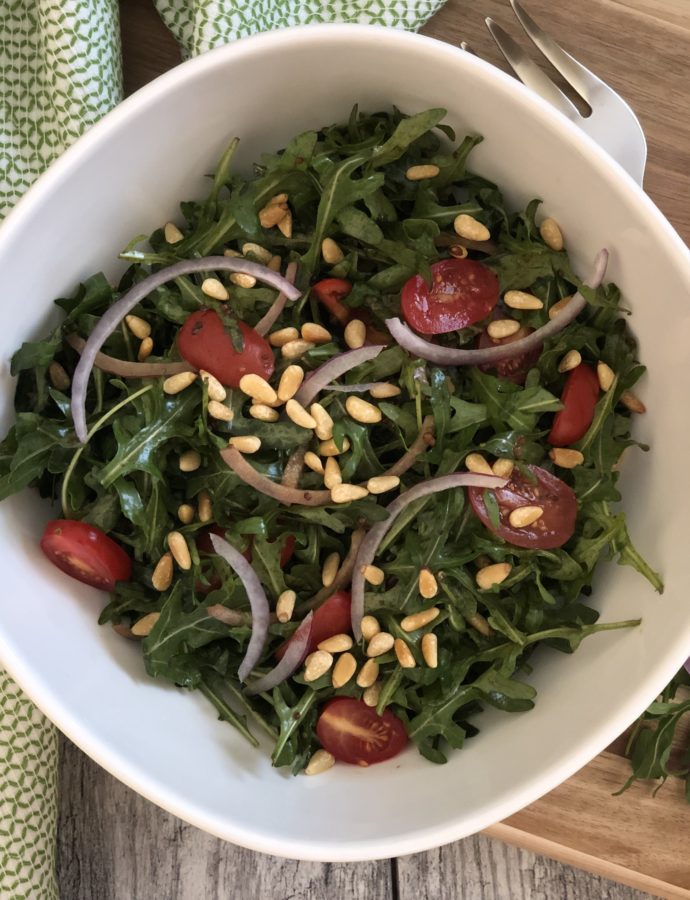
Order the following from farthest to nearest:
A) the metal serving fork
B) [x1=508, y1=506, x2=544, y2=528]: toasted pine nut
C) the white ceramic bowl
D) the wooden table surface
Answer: the wooden table surface, the metal serving fork, [x1=508, y1=506, x2=544, y2=528]: toasted pine nut, the white ceramic bowl

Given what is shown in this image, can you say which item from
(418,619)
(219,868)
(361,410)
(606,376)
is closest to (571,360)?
(606,376)

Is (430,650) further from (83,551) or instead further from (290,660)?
(83,551)

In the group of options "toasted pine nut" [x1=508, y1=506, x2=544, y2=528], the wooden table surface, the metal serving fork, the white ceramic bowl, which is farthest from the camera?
the wooden table surface

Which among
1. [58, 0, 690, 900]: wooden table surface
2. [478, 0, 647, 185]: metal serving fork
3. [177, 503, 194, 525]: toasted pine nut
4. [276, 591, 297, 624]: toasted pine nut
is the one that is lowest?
[58, 0, 690, 900]: wooden table surface

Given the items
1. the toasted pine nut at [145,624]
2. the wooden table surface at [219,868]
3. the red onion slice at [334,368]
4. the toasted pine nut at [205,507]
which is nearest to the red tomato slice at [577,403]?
the red onion slice at [334,368]

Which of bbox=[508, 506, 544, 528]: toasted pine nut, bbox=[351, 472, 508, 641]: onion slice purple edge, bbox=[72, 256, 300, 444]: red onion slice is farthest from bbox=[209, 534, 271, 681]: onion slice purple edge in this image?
bbox=[508, 506, 544, 528]: toasted pine nut

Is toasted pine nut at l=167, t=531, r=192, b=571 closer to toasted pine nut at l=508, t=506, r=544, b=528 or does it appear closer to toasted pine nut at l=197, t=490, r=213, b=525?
toasted pine nut at l=197, t=490, r=213, b=525
